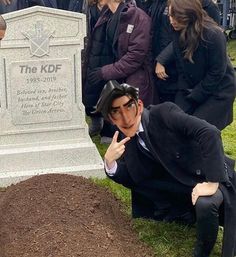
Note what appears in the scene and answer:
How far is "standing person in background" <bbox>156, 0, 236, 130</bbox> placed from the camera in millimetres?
4625

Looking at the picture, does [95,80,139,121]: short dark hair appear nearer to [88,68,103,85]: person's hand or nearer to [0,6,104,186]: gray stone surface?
[0,6,104,186]: gray stone surface

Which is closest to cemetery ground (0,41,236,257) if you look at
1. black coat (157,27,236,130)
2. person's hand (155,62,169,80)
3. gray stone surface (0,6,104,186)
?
gray stone surface (0,6,104,186)

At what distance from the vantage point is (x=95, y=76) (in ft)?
19.7

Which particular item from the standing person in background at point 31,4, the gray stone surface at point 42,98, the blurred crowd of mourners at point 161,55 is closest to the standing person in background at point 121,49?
the blurred crowd of mourners at point 161,55

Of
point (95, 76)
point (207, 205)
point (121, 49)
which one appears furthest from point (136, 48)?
point (207, 205)

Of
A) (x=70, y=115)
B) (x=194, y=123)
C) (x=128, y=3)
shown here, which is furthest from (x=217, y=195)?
(x=128, y=3)

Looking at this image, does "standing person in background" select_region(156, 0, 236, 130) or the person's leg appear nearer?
the person's leg

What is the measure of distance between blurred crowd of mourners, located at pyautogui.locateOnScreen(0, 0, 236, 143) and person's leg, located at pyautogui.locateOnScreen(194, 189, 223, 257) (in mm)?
1473

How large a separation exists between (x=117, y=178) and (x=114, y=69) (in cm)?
202

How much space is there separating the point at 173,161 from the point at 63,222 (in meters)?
0.88

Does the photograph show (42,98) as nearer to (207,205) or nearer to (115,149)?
(115,149)

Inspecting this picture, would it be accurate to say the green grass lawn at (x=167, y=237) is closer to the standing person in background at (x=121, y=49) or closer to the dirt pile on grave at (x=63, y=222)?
the dirt pile on grave at (x=63, y=222)

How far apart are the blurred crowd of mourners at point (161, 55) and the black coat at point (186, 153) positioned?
3.73ft

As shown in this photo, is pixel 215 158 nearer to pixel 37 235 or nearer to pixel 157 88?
pixel 37 235
